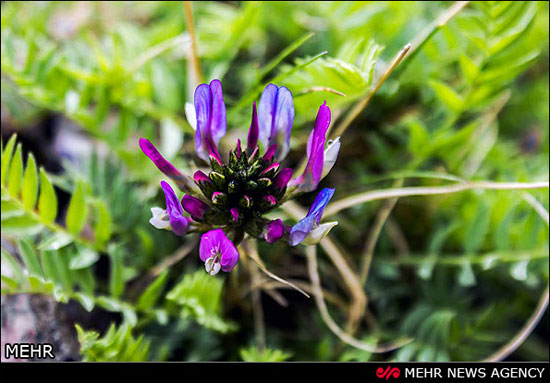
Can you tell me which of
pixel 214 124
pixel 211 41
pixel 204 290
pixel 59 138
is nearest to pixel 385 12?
pixel 211 41

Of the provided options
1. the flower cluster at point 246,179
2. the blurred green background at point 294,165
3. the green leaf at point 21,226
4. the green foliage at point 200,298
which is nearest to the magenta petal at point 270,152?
the flower cluster at point 246,179

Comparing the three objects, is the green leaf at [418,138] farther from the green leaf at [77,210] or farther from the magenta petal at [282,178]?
the green leaf at [77,210]

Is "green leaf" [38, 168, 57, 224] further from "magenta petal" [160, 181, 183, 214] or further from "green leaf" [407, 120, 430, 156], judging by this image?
"green leaf" [407, 120, 430, 156]

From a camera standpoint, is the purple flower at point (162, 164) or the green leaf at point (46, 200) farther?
the green leaf at point (46, 200)

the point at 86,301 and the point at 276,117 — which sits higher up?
the point at 276,117

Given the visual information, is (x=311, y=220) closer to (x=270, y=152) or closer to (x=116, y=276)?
(x=270, y=152)
